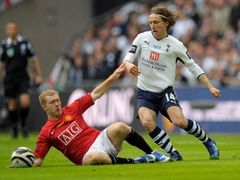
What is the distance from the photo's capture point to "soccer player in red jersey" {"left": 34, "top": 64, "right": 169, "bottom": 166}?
13.2 m

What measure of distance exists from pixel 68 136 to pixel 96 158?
0.49m

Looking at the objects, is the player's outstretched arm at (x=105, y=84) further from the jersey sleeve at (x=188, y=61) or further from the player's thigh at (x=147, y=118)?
the jersey sleeve at (x=188, y=61)

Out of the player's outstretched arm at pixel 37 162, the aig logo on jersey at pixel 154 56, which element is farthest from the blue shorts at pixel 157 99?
the player's outstretched arm at pixel 37 162

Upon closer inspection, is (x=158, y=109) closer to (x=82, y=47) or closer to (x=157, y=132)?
(x=157, y=132)

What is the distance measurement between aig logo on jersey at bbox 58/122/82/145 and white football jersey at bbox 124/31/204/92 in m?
1.51

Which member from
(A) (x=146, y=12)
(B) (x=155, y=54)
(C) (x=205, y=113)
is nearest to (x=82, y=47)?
(A) (x=146, y=12)

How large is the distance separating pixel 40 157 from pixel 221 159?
2708 mm

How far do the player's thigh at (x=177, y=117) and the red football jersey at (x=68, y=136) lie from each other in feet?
3.96

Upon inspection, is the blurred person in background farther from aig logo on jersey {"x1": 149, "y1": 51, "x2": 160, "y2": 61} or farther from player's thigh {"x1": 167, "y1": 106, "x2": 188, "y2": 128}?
player's thigh {"x1": 167, "y1": 106, "x2": 188, "y2": 128}

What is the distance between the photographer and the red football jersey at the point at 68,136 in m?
13.2

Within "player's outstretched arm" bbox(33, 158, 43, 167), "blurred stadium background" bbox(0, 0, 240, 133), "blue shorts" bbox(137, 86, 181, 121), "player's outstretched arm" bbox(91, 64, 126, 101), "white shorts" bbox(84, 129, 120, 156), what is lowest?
"blurred stadium background" bbox(0, 0, 240, 133)

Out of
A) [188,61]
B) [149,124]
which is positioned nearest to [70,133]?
[149,124]

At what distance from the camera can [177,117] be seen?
13906mm


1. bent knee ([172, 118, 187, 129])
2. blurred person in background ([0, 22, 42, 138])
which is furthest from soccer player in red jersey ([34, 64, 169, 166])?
blurred person in background ([0, 22, 42, 138])
